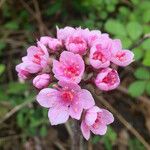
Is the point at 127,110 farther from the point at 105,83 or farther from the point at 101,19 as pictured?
the point at 105,83

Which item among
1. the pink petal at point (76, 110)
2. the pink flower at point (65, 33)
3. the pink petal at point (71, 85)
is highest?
the pink flower at point (65, 33)

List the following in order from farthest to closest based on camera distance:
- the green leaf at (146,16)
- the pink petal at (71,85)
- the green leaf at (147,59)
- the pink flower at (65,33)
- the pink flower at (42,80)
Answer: the green leaf at (146,16) → the green leaf at (147,59) → the pink flower at (65,33) → the pink flower at (42,80) → the pink petal at (71,85)

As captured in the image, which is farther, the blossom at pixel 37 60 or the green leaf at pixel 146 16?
the green leaf at pixel 146 16

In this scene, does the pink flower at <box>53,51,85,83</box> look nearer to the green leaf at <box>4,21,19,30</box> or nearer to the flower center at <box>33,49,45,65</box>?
the flower center at <box>33,49,45,65</box>

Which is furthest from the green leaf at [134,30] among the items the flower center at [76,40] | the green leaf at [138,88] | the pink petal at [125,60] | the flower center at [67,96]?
the flower center at [67,96]

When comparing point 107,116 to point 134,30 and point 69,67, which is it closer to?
point 69,67

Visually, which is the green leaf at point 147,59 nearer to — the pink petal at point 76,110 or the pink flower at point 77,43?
the pink flower at point 77,43

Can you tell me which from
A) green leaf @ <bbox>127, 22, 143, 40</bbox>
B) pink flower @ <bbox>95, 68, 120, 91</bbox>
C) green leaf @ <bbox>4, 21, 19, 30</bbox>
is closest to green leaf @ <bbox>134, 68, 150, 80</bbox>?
green leaf @ <bbox>127, 22, 143, 40</bbox>

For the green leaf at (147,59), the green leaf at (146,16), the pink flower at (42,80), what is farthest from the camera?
the green leaf at (146,16)
